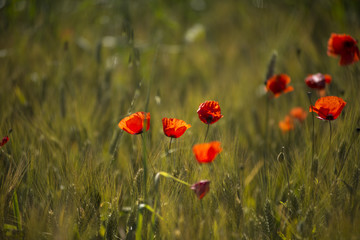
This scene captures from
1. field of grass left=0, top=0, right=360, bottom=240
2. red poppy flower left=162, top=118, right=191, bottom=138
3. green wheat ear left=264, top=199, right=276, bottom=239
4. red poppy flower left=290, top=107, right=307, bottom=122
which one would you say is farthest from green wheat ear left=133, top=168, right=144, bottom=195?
red poppy flower left=290, top=107, right=307, bottom=122

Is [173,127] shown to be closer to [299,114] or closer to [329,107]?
[329,107]

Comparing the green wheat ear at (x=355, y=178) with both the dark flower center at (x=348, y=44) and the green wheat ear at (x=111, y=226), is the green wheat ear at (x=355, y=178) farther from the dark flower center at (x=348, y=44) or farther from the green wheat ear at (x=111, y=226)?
the green wheat ear at (x=111, y=226)

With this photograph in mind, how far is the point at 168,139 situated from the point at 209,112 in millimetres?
155

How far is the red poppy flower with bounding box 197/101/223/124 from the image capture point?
2.75 ft

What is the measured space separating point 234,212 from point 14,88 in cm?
110

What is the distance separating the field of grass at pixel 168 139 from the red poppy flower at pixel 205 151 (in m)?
0.09

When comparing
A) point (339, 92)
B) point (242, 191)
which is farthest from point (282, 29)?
point (242, 191)

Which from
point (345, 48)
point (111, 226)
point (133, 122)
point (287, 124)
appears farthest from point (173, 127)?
point (345, 48)

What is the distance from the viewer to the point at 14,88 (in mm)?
1382

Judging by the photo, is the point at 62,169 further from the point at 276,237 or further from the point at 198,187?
the point at 276,237

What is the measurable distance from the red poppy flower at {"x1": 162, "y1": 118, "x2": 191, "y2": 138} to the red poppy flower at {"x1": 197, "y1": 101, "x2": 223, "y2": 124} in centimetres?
6

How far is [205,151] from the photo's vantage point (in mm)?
705

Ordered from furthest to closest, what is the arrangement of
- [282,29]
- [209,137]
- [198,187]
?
[282,29]
[209,137]
[198,187]

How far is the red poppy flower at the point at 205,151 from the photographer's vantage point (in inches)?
27.5
